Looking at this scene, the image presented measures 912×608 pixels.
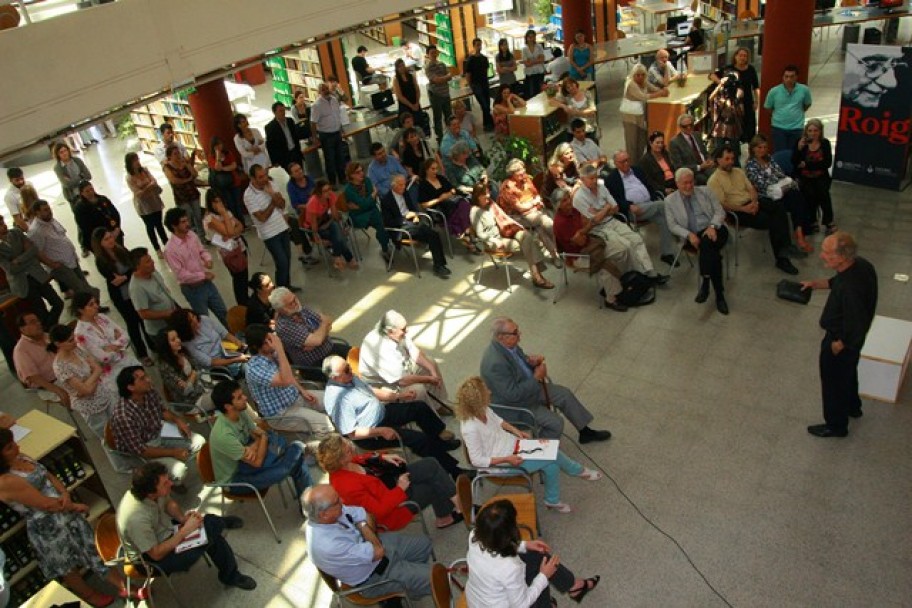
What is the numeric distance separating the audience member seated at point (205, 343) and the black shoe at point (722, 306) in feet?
14.5

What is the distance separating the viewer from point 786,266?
7.70 metres

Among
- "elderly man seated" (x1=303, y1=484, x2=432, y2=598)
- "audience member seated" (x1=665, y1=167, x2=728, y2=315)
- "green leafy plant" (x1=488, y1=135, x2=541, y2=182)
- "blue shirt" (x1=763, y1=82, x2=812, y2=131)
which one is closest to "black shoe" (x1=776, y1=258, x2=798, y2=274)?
"audience member seated" (x1=665, y1=167, x2=728, y2=315)

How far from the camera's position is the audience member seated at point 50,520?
459 cm

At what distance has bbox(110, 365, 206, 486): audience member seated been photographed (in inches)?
215

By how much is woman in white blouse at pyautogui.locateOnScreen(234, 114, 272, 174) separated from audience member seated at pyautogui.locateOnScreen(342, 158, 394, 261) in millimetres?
1953

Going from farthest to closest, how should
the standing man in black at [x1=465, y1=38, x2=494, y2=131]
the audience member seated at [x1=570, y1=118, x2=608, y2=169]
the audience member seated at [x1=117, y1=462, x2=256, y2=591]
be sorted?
the standing man in black at [x1=465, y1=38, x2=494, y2=131] < the audience member seated at [x1=570, y1=118, x2=608, y2=169] < the audience member seated at [x1=117, y1=462, x2=256, y2=591]

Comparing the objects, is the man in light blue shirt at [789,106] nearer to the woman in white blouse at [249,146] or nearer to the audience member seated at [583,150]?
the audience member seated at [583,150]

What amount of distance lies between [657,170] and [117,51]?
567cm

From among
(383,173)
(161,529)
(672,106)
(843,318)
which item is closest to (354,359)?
(161,529)

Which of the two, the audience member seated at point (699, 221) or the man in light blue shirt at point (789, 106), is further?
the man in light blue shirt at point (789, 106)

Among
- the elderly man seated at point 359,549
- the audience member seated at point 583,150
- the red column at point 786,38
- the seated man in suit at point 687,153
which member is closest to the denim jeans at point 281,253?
the audience member seated at point 583,150

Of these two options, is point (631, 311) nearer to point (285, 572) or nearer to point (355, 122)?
point (285, 572)

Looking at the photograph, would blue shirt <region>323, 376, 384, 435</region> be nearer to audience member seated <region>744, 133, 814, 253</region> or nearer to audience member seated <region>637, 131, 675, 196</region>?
audience member seated <region>637, 131, 675, 196</region>

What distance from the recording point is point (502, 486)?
5539 mm
